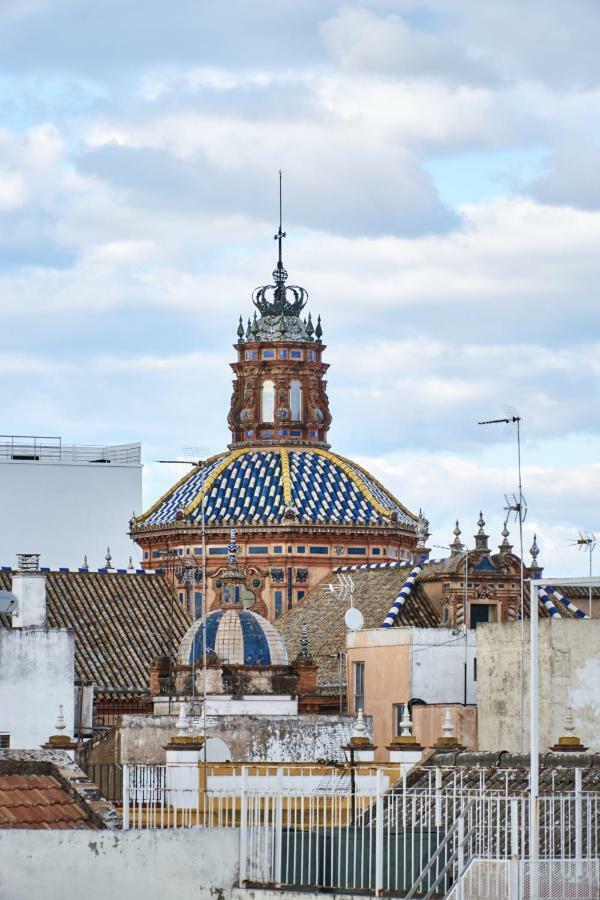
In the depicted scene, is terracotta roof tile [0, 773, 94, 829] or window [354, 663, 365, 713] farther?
window [354, 663, 365, 713]

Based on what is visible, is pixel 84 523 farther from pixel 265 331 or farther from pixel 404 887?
pixel 404 887

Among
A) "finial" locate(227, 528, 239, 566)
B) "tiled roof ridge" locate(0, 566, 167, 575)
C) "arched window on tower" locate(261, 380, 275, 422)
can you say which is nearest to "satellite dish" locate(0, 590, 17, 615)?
"finial" locate(227, 528, 239, 566)

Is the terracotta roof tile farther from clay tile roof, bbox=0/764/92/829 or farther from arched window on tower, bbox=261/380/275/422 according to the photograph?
arched window on tower, bbox=261/380/275/422

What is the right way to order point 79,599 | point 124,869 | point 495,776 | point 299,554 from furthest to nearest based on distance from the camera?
point 299,554, point 79,599, point 495,776, point 124,869

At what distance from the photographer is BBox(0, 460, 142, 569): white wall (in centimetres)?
8150

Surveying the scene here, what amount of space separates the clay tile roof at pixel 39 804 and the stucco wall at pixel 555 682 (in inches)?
851

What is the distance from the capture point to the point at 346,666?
62.3 m

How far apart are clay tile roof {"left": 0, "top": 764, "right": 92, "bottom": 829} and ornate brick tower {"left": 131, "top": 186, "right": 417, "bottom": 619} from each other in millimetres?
38909

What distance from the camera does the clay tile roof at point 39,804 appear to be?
2997 cm

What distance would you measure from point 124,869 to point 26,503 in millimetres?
53823

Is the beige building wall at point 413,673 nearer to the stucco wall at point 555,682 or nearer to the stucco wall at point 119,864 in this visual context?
the stucco wall at point 555,682

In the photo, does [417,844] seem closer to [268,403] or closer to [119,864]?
[119,864]

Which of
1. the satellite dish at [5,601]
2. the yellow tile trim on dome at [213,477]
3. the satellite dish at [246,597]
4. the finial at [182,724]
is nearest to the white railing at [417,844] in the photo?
the finial at [182,724]

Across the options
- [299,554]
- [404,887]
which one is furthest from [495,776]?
[299,554]
